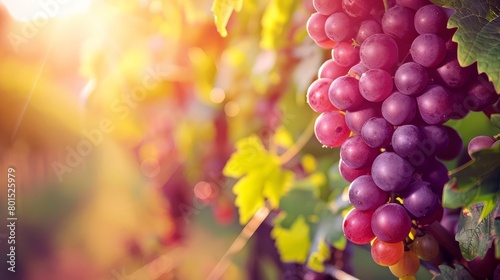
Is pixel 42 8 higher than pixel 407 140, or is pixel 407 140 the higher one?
pixel 42 8

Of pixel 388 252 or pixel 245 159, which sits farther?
pixel 245 159

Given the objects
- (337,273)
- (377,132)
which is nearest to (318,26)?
(377,132)

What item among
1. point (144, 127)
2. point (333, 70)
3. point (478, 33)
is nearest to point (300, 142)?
point (333, 70)

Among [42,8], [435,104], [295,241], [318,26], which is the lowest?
[295,241]

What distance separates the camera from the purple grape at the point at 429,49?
0.47 m

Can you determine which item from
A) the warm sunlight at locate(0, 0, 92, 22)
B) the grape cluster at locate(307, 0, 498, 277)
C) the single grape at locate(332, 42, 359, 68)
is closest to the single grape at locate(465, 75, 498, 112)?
the grape cluster at locate(307, 0, 498, 277)

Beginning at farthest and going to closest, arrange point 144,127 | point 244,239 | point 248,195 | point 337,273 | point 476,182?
point 144,127, point 244,239, point 248,195, point 337,273, point 476,182

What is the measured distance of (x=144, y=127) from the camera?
1533mm

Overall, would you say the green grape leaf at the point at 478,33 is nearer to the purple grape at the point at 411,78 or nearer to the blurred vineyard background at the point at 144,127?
the purple grape at the point at 411,78

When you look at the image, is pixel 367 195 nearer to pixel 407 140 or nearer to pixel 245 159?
pixel 407 140

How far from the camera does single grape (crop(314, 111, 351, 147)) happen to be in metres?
0.52

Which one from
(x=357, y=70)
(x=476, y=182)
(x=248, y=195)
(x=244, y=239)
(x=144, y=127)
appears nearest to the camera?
(x=476, y=182)

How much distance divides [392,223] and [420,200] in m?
0.03

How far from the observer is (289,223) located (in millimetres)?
1009
